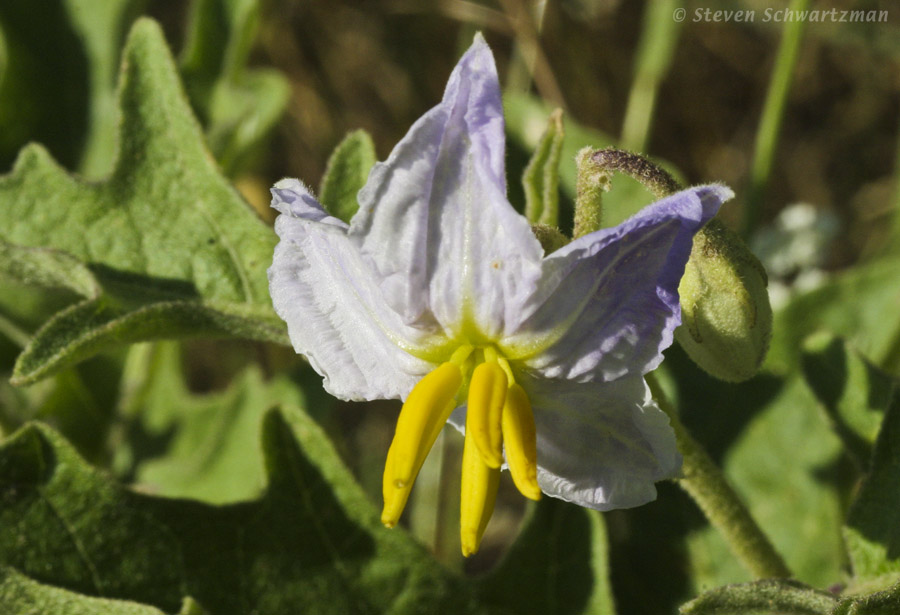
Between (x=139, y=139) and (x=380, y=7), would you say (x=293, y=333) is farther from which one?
(x=380, y=7)

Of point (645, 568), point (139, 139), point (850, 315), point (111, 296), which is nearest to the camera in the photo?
point (111, 296)

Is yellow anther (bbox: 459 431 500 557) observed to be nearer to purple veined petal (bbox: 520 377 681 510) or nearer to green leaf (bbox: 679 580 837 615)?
purple veined petal (bbox: 520 377 681 510)

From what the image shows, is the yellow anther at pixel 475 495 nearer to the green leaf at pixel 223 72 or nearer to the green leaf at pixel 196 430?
the green leaf at pixel 196 430

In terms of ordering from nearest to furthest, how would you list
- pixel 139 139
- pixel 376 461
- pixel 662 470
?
pixel 662 470 → pixel 139 139 → pixel 376 461

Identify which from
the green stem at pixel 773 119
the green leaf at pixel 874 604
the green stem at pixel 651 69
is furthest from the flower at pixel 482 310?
the green stem at pixel 651 69

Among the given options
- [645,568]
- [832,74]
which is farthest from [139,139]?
[832,74]

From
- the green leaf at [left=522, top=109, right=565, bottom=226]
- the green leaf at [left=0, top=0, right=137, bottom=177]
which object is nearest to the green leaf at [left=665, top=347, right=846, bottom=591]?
the green leaf at [left=522, top=109, right=565, bottom=226]
